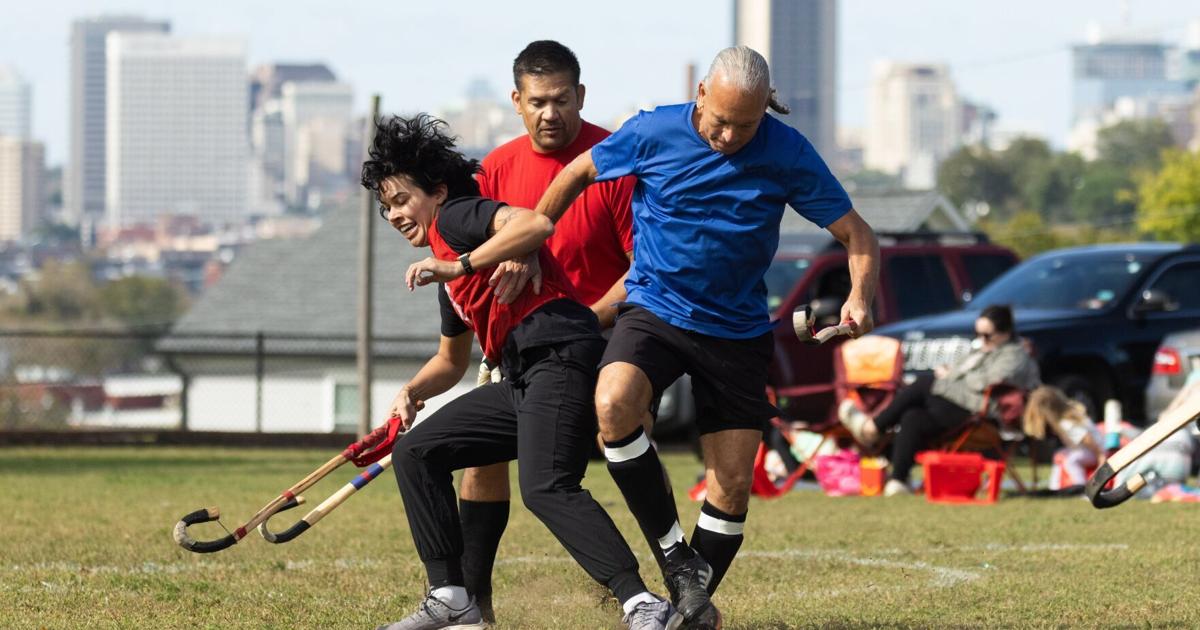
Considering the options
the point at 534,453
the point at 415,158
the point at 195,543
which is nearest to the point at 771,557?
the point at 195,543

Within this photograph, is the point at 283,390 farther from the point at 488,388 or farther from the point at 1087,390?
the point at 488,388

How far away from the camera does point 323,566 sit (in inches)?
342

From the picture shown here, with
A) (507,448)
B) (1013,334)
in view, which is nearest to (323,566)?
(507,448)

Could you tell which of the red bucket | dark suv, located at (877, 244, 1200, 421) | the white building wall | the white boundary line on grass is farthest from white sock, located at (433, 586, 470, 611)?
the white building wall

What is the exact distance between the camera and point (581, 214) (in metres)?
6.86

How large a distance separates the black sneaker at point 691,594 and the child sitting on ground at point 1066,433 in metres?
7.46

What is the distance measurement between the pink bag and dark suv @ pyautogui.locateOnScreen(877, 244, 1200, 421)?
7.59 ft

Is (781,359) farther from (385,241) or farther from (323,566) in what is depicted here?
(385,241)

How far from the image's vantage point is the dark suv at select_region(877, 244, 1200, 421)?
16.6 metres

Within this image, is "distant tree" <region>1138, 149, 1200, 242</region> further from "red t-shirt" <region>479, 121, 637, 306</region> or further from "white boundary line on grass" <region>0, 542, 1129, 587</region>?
"red t-shirt" <region>479, 121, 637, 306</region>

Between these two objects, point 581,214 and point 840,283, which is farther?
point 840,283

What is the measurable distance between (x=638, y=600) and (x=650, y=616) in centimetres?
7

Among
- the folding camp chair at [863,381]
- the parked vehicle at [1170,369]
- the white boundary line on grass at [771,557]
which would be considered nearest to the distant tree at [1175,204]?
the parked vehicle at [1170,369]

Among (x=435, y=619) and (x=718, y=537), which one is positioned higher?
(x=718, y=537)
